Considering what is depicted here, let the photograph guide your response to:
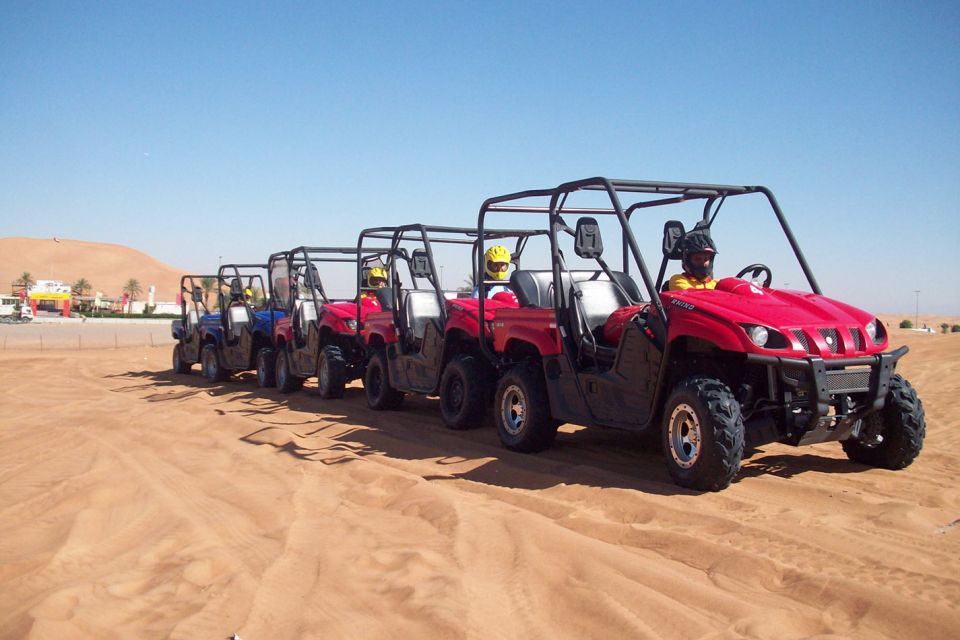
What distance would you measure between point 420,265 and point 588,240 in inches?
170

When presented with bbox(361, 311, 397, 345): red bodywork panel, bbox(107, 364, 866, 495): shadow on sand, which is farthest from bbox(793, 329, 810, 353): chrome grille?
bbox(361, 311, 397, 345): red bodywork panel

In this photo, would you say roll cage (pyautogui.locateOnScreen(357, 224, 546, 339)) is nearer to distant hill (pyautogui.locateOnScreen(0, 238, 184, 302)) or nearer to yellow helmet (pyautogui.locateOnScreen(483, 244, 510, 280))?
yellow helmet (pyautogui.locateOnScreen(483, 244, 510, 280))

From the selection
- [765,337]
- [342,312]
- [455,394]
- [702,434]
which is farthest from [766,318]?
[342,312]

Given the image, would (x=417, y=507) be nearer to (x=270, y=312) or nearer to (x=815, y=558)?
(x=815, y=558)

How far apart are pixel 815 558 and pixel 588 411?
289 centimetres

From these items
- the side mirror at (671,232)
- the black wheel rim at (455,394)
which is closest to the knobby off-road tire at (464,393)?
the black wheel rim at (455,394)

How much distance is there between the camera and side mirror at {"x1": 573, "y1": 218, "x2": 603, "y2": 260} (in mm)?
6723

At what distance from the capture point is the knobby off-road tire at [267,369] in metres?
14.8

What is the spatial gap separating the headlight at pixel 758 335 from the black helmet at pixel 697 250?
4.42ft

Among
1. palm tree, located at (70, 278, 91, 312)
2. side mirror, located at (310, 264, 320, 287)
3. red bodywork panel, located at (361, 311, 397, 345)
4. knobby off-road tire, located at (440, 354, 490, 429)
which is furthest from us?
palm tree, located at (70, 278, 91, 312)

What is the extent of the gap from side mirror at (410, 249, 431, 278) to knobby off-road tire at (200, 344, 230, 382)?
23.6ft

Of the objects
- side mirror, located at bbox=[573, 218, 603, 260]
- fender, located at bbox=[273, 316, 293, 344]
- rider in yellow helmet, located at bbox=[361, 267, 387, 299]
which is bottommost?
fender, located at bbox=[273, 316, 293, 344]

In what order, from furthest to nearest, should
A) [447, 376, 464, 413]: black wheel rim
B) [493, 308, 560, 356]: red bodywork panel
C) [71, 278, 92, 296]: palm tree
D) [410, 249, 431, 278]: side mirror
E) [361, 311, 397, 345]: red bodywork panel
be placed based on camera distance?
[71, 278, 92, 296]: palm tree, [361, 311, 397, 345]: red bodywork panel, [410, 249, 431, 278]: side mirror, [447, 376, 464, 413]: black wheel rim, [493, 308, 560, 356]: red bodywork panel

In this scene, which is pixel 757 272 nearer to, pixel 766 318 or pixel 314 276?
pixel 766 318
